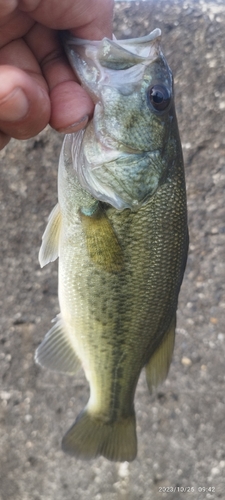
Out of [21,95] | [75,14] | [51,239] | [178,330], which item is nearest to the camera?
[21,95]

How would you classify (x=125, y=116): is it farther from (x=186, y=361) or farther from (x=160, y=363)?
(x=186, y=361)

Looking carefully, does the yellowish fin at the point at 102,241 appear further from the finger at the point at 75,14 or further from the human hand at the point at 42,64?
the finger at the point at 75,14

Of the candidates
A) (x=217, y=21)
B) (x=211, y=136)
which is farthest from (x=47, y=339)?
(x=217, y=21)

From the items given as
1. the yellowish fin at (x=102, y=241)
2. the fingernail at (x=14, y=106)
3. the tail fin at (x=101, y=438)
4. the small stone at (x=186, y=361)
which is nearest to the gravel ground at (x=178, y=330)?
the small stone at (x=186, y=361)

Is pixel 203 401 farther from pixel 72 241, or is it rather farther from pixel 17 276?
pixel 72 241

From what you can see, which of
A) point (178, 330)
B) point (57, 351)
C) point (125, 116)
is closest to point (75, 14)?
point (125, 116)
